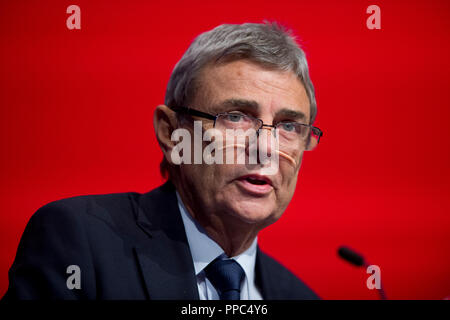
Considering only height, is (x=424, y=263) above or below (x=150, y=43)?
below

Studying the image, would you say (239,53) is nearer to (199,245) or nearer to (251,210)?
(251,210)

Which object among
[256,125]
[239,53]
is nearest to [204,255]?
[256,125]

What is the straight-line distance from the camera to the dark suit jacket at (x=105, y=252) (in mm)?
1309

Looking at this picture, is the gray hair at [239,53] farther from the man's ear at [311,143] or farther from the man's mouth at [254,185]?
the man's mouth at [254,185]

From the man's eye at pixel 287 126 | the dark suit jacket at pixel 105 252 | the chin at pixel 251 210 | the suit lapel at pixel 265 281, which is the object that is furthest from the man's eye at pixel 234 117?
the suit lapel at pixel 265 281

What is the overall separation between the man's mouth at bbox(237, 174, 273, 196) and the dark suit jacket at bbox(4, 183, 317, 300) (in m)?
0.28

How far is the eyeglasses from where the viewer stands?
152 centimetres

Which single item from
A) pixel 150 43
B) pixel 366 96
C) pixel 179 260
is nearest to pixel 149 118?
pixel 150 43

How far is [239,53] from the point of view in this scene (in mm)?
1559

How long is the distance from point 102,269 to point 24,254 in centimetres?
24

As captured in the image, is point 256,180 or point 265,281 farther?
point 265,281

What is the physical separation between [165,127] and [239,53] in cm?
38
